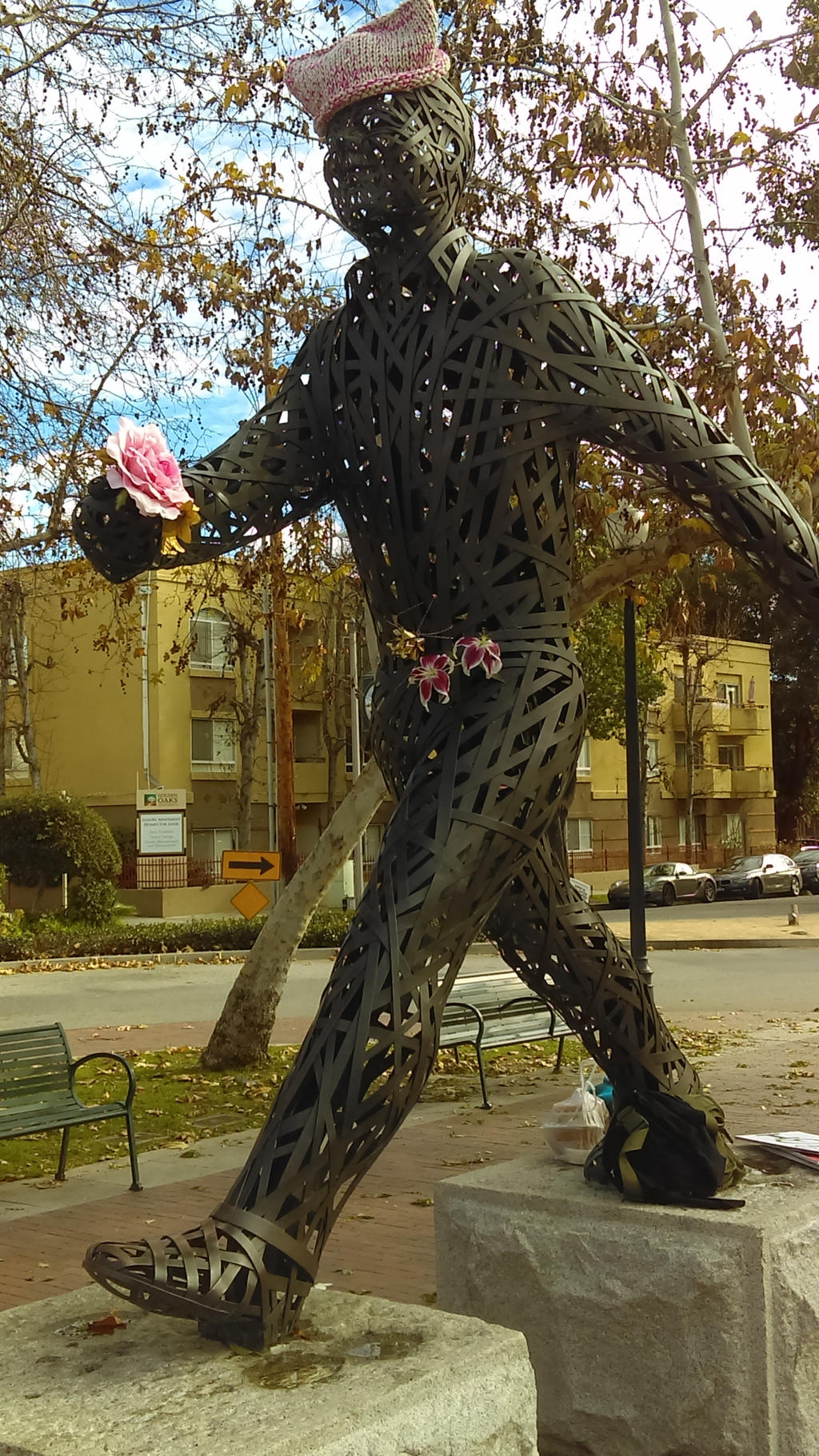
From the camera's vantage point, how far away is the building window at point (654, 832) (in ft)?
137

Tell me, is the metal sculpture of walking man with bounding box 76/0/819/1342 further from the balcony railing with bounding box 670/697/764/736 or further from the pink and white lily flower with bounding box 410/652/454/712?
the balcony railing with bounding box 670/697/764/736

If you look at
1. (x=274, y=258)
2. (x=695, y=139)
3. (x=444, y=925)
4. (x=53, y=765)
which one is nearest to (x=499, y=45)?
(x=695, y=139)

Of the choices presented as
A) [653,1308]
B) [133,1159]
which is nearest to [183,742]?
[133,1159]

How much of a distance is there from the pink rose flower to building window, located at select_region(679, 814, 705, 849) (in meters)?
42.0

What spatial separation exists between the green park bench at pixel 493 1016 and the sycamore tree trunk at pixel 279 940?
3.65 ft

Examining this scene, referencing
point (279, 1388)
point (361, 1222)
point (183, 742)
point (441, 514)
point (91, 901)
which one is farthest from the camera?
point (183, 742)

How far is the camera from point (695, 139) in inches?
340

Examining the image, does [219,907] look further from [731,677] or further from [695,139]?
[695,139]

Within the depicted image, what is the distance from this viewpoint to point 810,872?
36.4 meters

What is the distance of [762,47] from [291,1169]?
780cm

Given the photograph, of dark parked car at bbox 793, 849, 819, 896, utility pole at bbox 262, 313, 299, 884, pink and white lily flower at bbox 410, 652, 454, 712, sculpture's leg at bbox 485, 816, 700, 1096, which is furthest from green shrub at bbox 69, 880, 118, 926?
pink and white lily flower at bbox 410, 652, 454, 712

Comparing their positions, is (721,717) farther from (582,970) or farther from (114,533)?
(114,533)

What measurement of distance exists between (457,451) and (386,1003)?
1158mm

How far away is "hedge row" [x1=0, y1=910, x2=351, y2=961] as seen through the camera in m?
19.8
